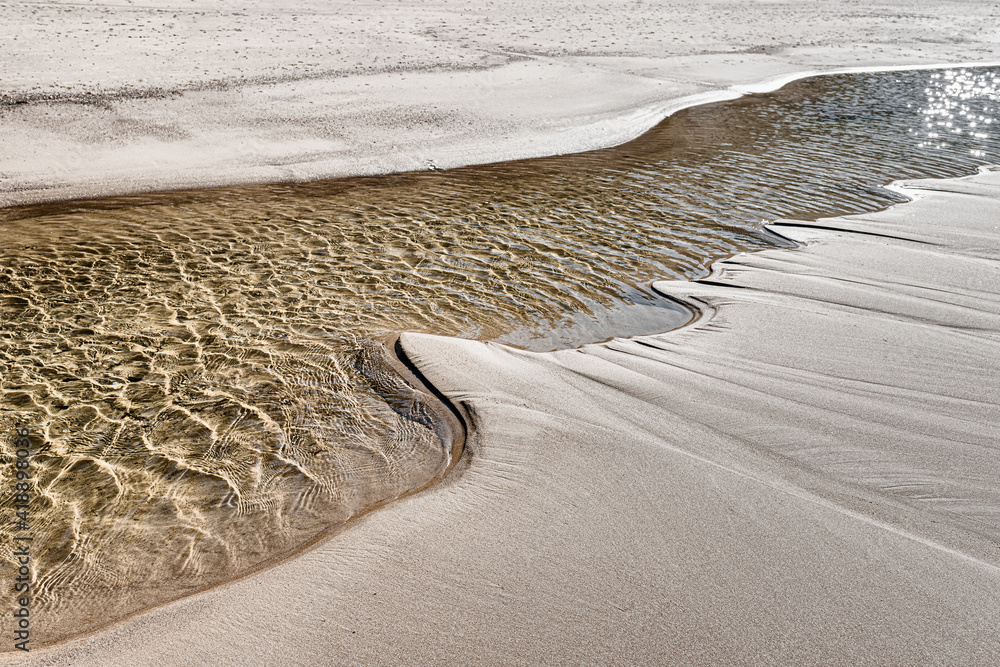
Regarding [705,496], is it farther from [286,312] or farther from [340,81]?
[340,81]

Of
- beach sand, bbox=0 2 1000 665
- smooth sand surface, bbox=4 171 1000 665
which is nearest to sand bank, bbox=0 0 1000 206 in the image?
beach sand, bbox=0 2 1000 665

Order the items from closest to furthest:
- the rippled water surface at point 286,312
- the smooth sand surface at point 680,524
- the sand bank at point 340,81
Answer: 1. the smooth sand surface at point 680,524
2. the rippled water surface at point 286,312
3. the sand bank at point 340,81

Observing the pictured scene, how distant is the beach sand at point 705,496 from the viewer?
233cm

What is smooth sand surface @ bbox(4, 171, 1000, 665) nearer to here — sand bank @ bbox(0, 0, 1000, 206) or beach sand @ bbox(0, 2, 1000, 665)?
beach sand @ bbox(0, 2, 1000, 665)

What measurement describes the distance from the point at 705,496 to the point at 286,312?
2.83 meters

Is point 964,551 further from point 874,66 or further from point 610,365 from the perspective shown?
point 874,66

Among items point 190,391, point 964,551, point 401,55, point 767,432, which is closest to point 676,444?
point 767,432

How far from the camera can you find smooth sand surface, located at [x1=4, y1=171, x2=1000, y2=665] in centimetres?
231

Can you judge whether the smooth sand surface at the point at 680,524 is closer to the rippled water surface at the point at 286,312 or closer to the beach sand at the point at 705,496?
the beach sand at the point at 705,496

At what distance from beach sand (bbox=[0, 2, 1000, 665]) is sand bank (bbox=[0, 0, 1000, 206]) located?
0.38 meters

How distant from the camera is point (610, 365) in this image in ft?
13.1

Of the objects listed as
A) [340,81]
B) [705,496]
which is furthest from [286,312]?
[340,81]

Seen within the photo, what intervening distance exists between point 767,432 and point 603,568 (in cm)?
118

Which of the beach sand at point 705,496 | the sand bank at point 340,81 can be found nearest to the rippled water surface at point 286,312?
the beach sand at point 705,496
